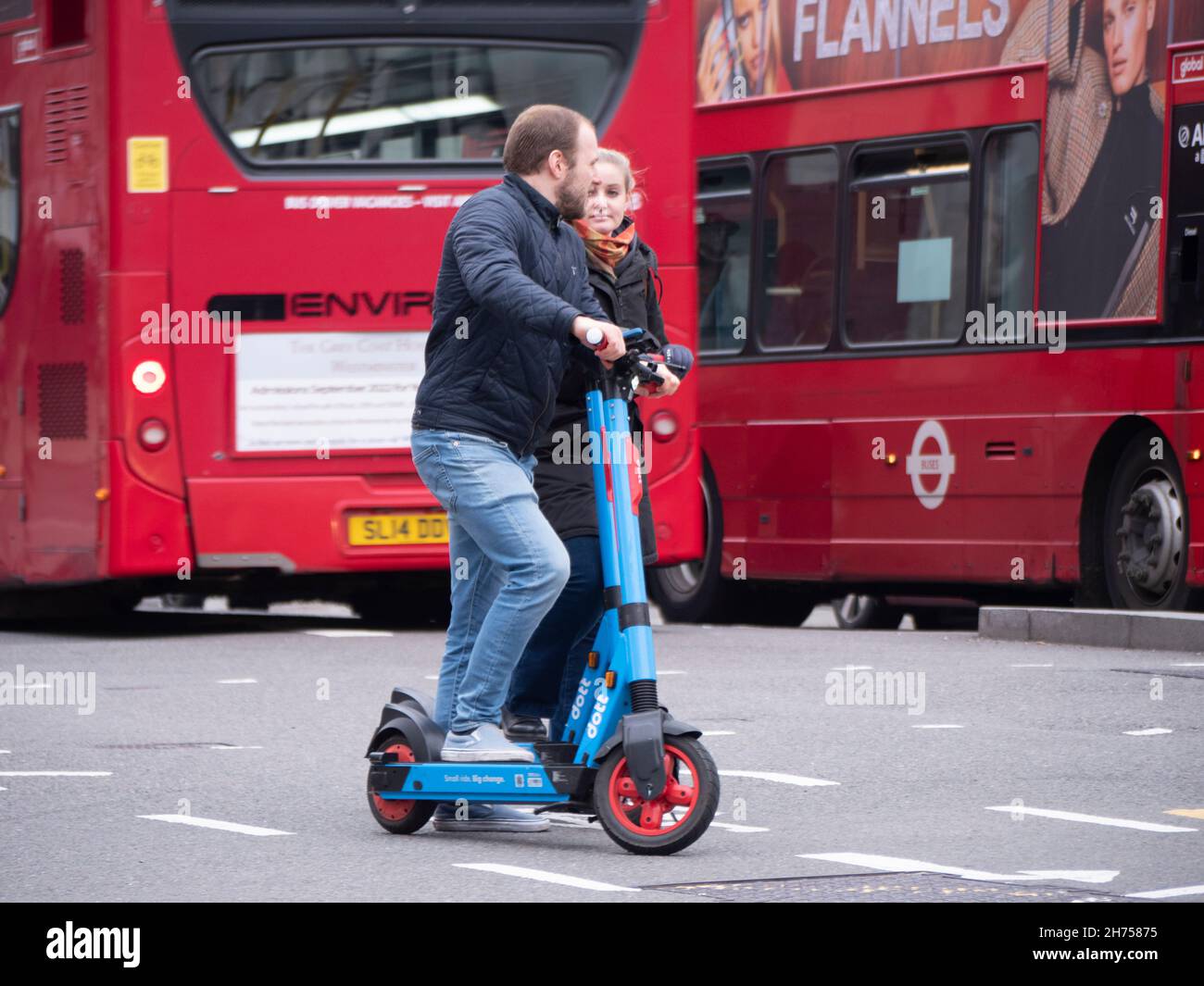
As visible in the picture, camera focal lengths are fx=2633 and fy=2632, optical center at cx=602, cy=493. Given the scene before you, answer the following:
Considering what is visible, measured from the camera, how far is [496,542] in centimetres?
668

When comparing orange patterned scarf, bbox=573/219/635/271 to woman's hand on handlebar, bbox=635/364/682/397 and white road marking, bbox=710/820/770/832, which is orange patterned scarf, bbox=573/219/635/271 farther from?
white road marking, bbox=710/820/770/832

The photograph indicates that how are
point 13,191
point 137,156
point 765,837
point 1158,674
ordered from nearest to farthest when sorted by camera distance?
point 765,837 < point 1158,674 < point 137,156 < point 13,191

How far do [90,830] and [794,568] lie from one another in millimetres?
9235

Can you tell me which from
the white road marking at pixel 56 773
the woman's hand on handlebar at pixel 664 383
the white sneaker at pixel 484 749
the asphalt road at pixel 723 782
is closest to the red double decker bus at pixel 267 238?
the asphalt road at pixel 723 782

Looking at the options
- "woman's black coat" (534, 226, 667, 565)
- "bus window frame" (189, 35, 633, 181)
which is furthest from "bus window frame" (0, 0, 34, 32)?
"woman's black coat" (534, 226, 667, 565)

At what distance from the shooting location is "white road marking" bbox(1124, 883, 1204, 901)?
18.9 ft

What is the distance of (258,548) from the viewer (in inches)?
516

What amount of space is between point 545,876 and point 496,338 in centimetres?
140

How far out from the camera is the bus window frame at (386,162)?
13.0 m

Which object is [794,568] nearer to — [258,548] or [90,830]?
[258,548]

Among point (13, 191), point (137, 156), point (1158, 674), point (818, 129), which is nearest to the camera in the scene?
point (1158, 674)

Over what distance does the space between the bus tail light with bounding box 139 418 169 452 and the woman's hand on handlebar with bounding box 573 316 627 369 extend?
22.9 feet

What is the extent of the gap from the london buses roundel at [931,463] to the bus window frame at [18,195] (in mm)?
5083
